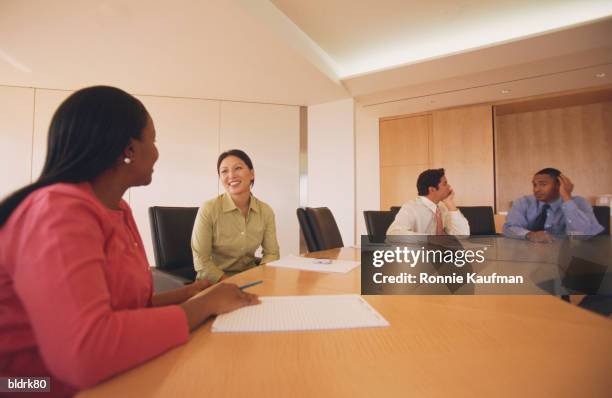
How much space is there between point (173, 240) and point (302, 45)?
2.53 meters

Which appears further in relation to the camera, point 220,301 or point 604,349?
point 220,301

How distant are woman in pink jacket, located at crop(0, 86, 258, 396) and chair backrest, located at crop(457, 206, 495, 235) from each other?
114 inches

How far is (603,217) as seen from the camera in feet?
8.56

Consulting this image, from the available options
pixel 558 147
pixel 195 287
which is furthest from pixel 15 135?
pixel 558 147

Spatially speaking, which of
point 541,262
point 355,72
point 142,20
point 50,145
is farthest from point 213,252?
point 355,72

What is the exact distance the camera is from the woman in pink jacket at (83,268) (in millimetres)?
473

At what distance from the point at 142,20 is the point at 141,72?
1100 mm

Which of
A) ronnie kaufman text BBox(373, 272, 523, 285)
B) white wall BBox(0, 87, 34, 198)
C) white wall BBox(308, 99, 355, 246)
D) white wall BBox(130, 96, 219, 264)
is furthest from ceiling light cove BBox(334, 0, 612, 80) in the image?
white wall BBox(0, 87, 34, 198)

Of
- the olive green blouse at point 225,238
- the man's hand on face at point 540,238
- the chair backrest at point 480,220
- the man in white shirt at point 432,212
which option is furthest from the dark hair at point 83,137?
the chair backrest at point 480,220

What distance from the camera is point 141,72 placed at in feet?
11.5

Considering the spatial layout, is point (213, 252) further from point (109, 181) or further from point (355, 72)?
point (355, 72)

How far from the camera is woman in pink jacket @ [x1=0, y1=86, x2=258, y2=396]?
473 mm

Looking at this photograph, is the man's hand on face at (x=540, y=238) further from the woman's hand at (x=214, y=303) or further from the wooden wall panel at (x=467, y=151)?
the wooden wall panel at (x=467, y=151)

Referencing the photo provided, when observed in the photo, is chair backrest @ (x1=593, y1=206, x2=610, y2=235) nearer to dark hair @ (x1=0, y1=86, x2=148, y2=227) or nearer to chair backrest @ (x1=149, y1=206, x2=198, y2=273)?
chair backrest @ (x1=149, y1=206, x2=198, y2=273)
